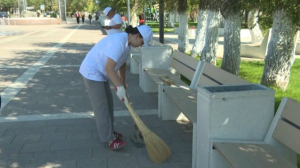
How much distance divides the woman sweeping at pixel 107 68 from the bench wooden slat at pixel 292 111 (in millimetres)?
1446

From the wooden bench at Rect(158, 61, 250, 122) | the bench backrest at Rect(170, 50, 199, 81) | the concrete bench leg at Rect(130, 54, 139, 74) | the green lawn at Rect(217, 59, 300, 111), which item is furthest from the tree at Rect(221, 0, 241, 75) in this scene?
the wooden bench at Rect(158, 61, 250, 122)

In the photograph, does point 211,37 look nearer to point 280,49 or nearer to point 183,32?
point 280,49

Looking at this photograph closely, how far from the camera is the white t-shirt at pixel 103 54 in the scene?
3195 mm

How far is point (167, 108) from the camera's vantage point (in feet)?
15.8

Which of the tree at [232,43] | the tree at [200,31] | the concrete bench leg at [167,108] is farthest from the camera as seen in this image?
the tree at [200,31]

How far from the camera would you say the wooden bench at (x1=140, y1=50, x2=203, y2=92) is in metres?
5.26

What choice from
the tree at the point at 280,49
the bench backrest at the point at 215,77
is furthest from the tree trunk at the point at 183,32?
the bench backrest at the point at 215,77

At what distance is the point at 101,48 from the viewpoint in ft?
10.9

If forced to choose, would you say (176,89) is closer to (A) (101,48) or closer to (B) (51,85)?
(A) (101,48)

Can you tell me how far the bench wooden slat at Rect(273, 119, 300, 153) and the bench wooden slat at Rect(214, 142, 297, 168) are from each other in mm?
117

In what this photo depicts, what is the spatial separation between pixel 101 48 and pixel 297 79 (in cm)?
573

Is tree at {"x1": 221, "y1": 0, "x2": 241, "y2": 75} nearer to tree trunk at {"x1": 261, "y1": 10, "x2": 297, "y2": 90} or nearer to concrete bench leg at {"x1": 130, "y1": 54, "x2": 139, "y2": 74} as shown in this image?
tree trunk at {"x1": 261, "y1": 10, "x2": 297, "y2": 90}

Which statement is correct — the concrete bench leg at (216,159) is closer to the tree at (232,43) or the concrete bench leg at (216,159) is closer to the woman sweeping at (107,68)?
the woman sweeping at (107,68)

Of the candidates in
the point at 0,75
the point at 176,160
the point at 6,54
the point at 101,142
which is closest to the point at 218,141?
the point at 176,160
